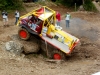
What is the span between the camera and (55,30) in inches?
736

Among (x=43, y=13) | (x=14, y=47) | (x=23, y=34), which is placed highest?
(x=43, y=13)

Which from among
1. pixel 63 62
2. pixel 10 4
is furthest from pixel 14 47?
pixel 10 4

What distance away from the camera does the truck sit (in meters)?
18.3

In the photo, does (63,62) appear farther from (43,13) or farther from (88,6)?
(88,6)

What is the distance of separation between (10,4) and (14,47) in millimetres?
14746

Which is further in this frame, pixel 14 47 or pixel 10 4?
pixel 10 4

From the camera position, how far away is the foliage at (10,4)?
31066mm

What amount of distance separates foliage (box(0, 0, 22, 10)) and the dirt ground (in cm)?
653

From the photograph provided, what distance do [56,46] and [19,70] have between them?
3.87 metres

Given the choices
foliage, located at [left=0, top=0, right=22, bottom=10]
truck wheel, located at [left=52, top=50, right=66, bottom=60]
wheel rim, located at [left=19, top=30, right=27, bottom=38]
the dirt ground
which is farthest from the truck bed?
foliage, located at [left=0, top=0, right=22, bottom=10]

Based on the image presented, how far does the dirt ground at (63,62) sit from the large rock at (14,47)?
28cm

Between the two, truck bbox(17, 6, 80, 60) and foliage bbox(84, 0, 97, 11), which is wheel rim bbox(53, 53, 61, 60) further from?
foliage bbox(84, 0, 97, 11)

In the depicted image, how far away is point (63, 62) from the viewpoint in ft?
59.0

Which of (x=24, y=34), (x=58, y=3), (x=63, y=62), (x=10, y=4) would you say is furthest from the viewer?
(x=58, y=3)
